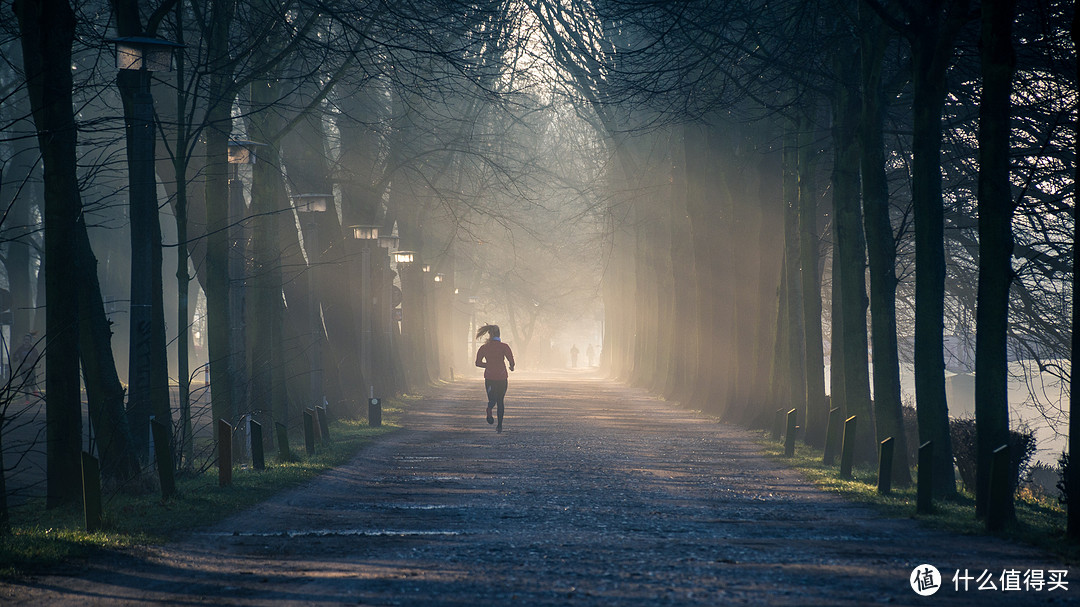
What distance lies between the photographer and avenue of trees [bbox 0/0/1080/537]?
9656 millimetres

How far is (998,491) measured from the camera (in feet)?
27.7

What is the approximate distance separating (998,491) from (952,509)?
5.06ft

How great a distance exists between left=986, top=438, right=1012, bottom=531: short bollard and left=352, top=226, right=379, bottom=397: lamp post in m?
18.1

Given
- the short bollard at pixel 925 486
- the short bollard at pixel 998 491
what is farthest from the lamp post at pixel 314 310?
the short bollard at pixel 998 491

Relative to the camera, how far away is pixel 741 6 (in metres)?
13.0

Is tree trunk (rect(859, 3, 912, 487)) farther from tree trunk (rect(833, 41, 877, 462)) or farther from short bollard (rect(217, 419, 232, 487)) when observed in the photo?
short bollard (rect(217, 419, 232, 487))

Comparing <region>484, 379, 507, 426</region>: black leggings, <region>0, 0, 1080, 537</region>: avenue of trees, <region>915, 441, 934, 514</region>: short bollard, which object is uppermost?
<region>0, 0, 1080, 537</region>: avenue of trees

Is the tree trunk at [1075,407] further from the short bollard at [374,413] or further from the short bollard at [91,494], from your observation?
the short bollard at [374,413]

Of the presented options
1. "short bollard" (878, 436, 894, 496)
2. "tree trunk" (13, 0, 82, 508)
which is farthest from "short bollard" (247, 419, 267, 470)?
"short bollard" (878, 436, 894, 496)

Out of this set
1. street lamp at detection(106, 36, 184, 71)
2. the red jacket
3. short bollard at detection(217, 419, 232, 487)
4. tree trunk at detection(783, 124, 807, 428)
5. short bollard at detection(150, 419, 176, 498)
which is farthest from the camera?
the red jacket

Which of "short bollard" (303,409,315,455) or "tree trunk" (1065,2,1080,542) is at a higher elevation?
"tree trunk" (1065,2,1080,542)

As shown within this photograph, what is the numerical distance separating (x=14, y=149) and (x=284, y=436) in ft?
71.7

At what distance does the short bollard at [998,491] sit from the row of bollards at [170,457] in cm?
732

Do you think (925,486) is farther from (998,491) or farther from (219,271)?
(219,271)
